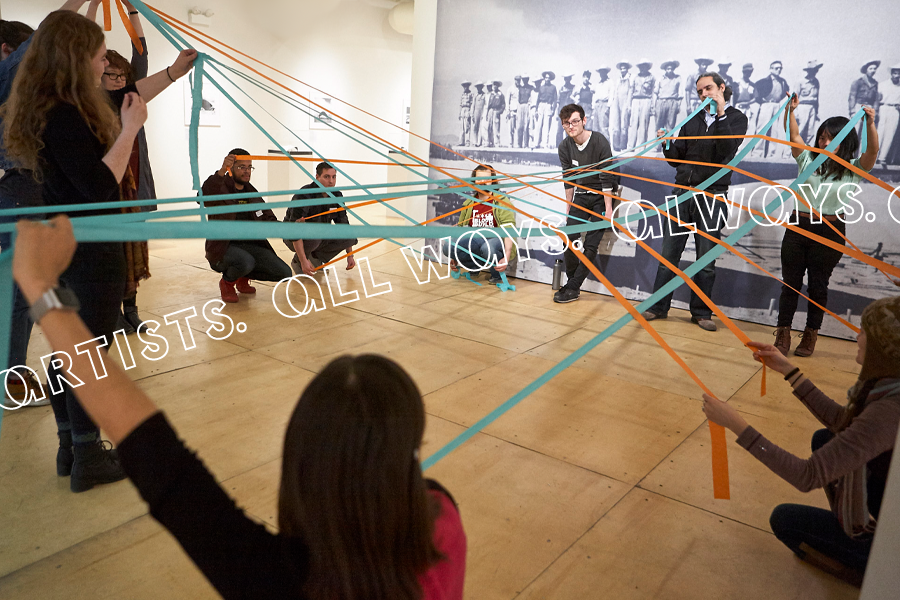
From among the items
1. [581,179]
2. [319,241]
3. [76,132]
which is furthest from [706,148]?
[76,132]

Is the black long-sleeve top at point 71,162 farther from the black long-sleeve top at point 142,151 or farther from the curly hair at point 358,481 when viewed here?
the curly hair at point 358,481

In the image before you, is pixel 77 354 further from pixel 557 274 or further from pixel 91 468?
pixel 557 274

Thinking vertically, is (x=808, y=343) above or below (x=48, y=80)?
below

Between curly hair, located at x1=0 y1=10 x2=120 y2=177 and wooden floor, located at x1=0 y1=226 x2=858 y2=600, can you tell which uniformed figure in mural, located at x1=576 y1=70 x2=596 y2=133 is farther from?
curly hair, located at x1=0 y1=10 x2=120 y2=177

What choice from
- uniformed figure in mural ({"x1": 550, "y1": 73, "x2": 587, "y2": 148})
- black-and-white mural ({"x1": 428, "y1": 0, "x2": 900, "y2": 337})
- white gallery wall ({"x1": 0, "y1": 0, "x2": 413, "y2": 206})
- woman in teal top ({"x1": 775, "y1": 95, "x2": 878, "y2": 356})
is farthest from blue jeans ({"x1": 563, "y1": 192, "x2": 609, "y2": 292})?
white gallery wall ({"x1": 0, "y1": 0, "x2": 413, "y2": 206})

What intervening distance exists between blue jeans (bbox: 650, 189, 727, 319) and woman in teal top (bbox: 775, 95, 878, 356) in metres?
0.55

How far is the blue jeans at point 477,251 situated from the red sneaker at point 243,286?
1733mm

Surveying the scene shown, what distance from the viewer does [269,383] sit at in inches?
123

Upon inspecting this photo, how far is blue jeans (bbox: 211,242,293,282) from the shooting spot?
4.57 m

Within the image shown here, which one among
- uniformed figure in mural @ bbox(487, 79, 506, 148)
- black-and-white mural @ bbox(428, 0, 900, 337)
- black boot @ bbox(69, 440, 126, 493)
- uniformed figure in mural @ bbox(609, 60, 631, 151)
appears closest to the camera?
black boot @ bbox(69, 440, 126, 493)

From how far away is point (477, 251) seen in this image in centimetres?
584

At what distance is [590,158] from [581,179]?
0.62 ft

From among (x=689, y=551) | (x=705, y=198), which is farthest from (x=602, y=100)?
(x=689, y=551)

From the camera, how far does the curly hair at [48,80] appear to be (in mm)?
1824
